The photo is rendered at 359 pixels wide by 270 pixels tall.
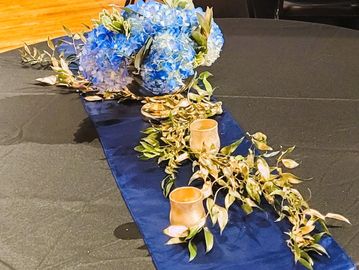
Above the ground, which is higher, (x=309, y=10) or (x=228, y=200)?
(x=228, y=200)

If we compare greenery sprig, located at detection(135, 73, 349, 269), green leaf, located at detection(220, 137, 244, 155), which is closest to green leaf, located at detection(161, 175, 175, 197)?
Result: greenery sprig, located at detection(135, 73, 349, 269)

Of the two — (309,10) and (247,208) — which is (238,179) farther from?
(309,10)

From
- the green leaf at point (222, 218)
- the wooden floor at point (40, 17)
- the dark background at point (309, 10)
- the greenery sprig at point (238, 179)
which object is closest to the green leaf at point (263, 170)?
the greenery sprig at point (238, 179)

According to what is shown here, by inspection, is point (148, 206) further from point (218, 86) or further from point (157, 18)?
point (218, 86)

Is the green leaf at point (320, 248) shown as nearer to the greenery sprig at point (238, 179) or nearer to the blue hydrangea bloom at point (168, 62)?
the greenery sprig at point (238, 179)

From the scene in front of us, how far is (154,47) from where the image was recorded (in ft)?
3.86

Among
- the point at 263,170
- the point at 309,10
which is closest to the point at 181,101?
the point at 263,170

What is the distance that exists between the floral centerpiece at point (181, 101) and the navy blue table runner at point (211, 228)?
0.05 ft

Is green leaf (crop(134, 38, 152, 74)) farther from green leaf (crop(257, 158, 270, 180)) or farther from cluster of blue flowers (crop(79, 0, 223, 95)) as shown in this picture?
green leaf (crop(257, 158, 270, 180))

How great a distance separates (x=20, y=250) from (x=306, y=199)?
0.46 m

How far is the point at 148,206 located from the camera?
98 centimetres

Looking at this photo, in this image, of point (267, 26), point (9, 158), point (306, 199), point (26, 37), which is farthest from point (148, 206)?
point (26, 37)

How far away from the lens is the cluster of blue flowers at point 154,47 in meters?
1.17

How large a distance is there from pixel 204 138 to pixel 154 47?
0.23 meters
